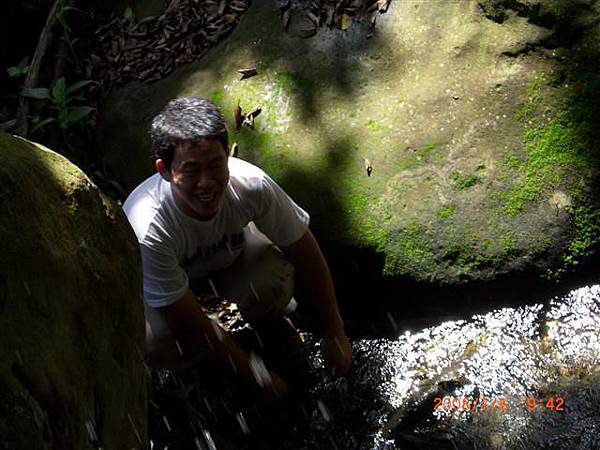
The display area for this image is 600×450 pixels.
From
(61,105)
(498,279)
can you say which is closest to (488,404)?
(498,279)

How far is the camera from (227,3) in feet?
16.1

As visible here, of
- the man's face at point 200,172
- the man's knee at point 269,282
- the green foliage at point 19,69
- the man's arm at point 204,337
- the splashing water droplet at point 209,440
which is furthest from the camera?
the green foliage at point 19,69

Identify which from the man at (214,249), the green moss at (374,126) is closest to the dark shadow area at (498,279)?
the man at (214,249)

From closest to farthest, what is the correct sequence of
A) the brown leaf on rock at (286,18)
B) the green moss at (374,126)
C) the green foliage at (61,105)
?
1. the green moss at (374,126)
2. the brown leaf on rock at (286,18)
3. the green foliage at (61,105)

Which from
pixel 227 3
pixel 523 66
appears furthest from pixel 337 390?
pixel 227 3

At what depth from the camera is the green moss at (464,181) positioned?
12.3ft

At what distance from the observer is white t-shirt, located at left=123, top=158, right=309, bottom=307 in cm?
307

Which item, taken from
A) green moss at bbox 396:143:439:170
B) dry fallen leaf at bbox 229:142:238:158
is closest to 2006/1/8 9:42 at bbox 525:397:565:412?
green moss at bbox 396:143:439:170

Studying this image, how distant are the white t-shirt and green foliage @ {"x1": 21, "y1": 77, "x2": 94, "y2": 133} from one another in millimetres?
1767

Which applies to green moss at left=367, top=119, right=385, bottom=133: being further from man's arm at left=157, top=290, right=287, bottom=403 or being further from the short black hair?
man's arm at left=157, top=290, right=287, bottom=403

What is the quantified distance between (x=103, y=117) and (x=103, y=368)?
9.97 ft

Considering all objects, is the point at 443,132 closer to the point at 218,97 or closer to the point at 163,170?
the point at 218,97

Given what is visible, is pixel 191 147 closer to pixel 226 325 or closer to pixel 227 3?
pixel 226 325

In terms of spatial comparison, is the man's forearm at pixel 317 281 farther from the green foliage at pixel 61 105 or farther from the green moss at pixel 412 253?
the green foliage at pixel 61 105
